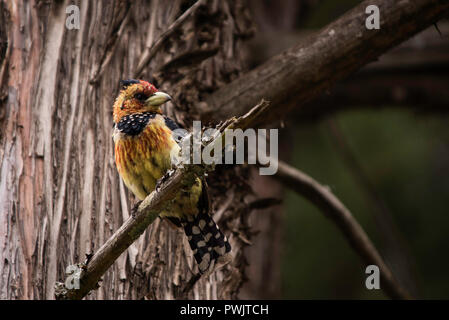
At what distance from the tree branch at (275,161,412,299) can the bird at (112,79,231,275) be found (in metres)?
0.94

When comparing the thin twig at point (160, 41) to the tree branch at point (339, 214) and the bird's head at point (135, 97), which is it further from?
the tree branch at point (339, 214)

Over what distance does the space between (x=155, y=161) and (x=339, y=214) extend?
155cm

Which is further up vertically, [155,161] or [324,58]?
[324,58]

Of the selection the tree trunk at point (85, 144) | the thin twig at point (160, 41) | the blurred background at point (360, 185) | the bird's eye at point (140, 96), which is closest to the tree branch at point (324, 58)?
the tree trunk at point (85, 144)

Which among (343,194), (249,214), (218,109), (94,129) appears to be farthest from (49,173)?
(343,194)

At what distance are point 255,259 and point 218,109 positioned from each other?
6.99ft

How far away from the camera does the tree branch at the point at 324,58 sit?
3.69m

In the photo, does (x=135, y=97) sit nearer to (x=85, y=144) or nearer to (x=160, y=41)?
(x=85, y=144)

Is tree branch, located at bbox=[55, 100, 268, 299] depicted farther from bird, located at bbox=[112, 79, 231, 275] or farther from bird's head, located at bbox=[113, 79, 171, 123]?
bird's head, located at bbox=[113, 79, 171, 123]

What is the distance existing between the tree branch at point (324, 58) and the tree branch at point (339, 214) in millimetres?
565

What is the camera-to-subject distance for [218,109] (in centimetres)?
392

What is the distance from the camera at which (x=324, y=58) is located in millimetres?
3779

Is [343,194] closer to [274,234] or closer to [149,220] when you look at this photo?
[274,234]

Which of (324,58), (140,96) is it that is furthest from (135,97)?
(324,58)
